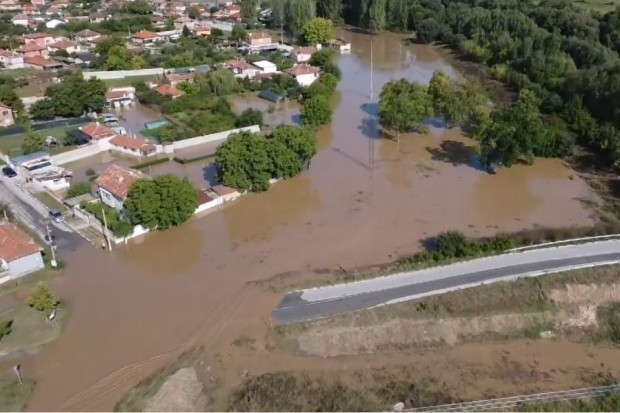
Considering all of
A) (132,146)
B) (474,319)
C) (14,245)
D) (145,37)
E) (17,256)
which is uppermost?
(145,37)

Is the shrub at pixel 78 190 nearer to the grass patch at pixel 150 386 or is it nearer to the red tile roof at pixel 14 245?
the red tile roof at pixel 14 245

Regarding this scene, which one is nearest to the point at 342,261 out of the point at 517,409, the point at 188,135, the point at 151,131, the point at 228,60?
the point at 517,409

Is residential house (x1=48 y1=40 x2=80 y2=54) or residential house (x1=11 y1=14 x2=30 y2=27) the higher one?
residential house (x1=11 y1=14 x2=30 y2=27)

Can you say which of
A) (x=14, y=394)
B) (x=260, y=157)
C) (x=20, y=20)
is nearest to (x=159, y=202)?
(x=260, y=157)

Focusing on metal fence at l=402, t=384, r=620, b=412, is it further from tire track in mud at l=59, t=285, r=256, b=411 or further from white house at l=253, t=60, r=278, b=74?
white house at l=253, t=60, r=278, b=74

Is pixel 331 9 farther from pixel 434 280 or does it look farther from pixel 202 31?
pixel 434 280

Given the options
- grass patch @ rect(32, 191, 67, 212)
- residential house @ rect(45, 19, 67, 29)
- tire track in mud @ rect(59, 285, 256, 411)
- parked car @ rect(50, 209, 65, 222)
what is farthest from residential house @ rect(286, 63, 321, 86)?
residential house @ rect(45, 19, 67, 29)
